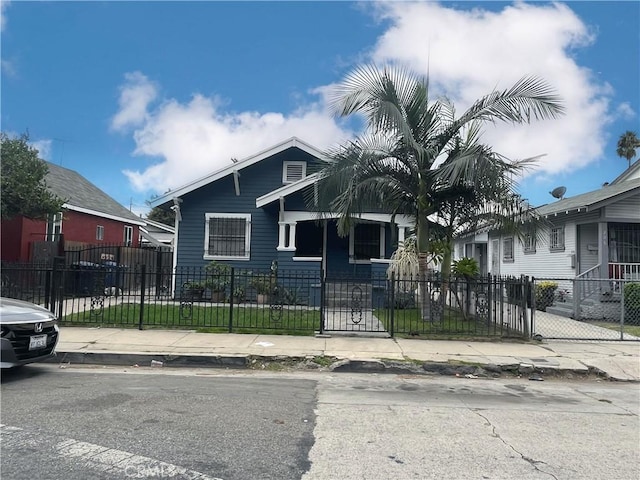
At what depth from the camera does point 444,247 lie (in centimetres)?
1311

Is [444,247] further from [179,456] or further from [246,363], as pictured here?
[179,456]

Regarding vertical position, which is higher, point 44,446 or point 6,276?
point 6,276

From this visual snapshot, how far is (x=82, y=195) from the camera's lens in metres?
25.5

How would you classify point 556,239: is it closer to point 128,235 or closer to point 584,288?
point 584,288

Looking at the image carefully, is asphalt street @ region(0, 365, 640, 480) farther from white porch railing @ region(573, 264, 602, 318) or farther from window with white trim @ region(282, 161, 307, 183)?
window with white trim @ region(282, 161, 307, 183)

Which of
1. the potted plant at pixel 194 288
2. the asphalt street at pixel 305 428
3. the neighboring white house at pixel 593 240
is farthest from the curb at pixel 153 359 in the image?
the neighboring white house at pixel 593 240

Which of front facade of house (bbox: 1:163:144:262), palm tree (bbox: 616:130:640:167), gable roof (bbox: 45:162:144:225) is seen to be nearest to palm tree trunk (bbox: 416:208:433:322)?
front facade of house (bbox: 1:163:144:262)

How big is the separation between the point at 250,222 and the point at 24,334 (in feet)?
35.3

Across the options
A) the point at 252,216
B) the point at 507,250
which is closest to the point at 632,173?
the point at 507,250

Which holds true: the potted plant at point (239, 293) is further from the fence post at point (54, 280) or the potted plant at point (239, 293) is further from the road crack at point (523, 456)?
the road crack at point (523, 456)

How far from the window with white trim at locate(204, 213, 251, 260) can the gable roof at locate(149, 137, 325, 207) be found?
3.69ft

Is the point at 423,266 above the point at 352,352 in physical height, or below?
above

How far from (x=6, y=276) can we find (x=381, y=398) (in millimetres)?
10720

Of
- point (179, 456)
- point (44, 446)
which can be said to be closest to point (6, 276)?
point (44, 446)
